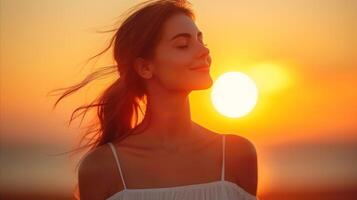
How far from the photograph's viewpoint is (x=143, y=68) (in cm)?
424

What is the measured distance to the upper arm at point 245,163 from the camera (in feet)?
13.6

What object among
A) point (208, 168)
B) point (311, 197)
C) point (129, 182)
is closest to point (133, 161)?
point (129, 182)

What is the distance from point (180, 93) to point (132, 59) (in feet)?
1.07

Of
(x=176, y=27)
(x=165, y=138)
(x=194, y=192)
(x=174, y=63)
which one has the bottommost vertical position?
(x=194, y=192)

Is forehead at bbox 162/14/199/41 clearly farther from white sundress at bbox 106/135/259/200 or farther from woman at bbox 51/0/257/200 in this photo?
white sundress at bbox 106/135/259/200

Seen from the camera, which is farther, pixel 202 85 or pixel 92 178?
pixel 92 178

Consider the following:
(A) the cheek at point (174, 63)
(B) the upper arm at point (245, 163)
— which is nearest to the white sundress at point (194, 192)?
(B) the upper arm at point (245, 163)

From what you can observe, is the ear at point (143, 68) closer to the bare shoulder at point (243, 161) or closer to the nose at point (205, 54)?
the nose at point (205, 54)

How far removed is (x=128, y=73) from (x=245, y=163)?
77cm

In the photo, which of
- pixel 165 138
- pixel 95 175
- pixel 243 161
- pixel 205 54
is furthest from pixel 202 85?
pixel 95 175

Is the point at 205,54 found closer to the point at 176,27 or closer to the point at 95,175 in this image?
the point at 176,27

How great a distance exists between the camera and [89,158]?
4.22 m

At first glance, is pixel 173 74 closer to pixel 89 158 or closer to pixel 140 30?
pixel 140 30

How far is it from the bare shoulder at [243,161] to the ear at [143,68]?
1.70ft
